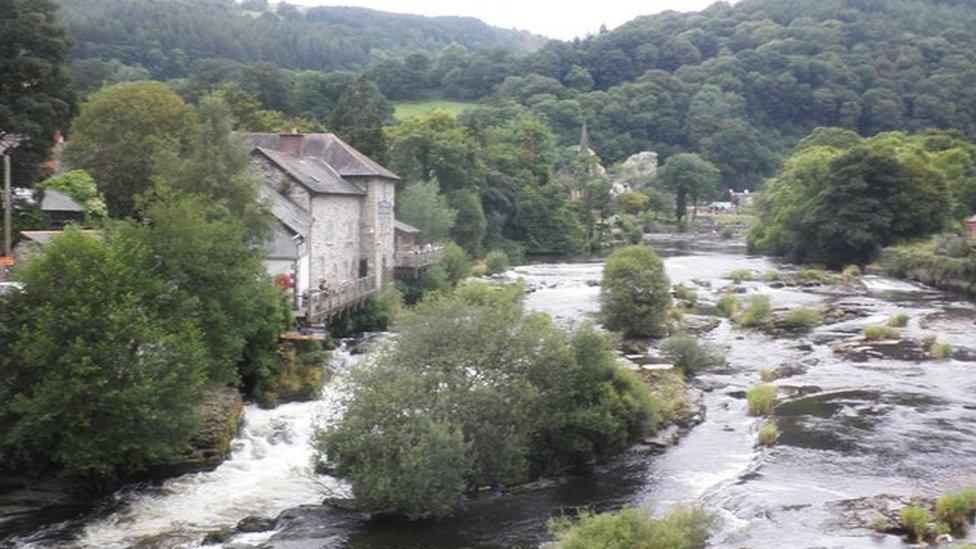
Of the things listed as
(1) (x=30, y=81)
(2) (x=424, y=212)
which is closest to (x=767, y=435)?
(1) (x=30, y=81)

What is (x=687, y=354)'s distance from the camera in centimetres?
4094

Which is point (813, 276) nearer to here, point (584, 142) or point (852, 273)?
point (852, 273)

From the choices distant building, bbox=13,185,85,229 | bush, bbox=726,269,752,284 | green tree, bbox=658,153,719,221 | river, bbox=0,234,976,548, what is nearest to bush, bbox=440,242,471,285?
bush, bbox=726,269,752,284

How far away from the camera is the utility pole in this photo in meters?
34.9

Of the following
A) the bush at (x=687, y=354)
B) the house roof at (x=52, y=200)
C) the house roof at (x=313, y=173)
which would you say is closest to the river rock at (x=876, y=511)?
the bush at (x=687, y=354)

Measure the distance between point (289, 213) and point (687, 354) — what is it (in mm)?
17880

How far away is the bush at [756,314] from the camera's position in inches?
2058

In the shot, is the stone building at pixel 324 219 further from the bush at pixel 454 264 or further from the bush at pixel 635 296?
the bush at pixel 635 296

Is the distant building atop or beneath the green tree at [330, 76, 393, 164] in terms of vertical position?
beneath

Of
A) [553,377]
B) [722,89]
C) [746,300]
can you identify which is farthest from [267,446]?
[722,89]

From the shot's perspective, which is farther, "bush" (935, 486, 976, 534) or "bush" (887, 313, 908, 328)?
"bush" (887, 313, 908, 328)

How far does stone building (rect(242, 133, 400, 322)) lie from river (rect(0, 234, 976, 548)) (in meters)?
4.99

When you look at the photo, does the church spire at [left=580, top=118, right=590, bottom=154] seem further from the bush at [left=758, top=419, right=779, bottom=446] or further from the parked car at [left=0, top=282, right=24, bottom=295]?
the parked car at [left=0, top=282, right=24, bottom=295]

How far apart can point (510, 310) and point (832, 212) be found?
62.1 metres
